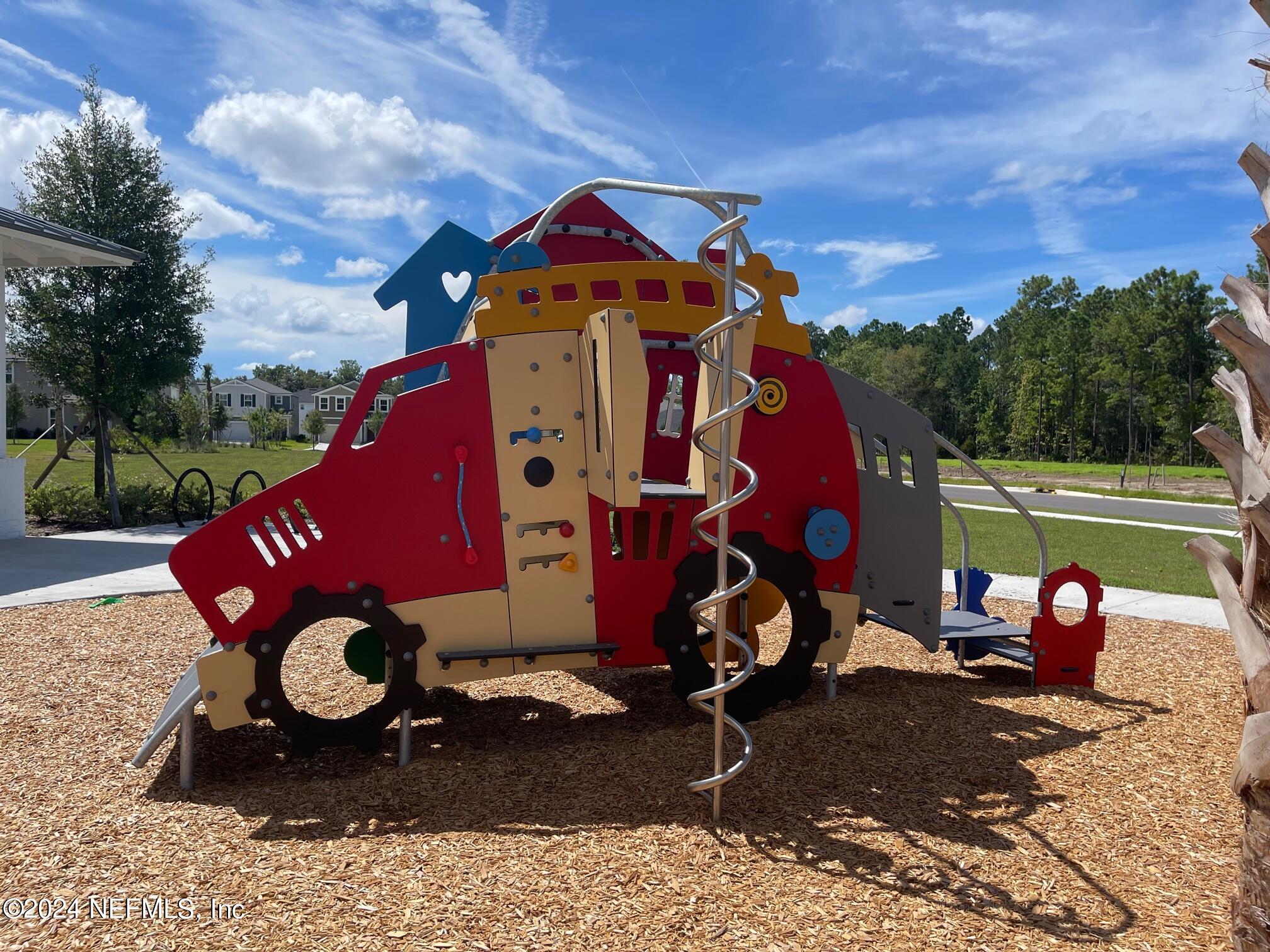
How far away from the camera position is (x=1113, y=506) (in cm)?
2311

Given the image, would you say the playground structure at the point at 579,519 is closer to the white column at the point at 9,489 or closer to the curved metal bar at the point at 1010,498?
the curved metal bar at the point at 1010,498

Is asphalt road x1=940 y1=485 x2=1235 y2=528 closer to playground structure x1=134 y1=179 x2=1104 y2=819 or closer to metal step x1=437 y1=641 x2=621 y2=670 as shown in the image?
playground structure x1=134 y1=179 x2=1104 y2=819

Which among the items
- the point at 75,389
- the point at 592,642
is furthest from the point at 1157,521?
the point at 75,389

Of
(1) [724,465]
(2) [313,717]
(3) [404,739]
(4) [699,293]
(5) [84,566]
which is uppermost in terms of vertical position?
(4) [699,293]

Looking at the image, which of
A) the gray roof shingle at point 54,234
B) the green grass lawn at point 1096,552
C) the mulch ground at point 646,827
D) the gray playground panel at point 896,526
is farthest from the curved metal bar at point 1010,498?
the gray roof shingle at point 54,234

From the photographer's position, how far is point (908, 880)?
3010 millimetres

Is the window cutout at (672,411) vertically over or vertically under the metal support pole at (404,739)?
over

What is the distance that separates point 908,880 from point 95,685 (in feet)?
17.2

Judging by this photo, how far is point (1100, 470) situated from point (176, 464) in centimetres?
4529

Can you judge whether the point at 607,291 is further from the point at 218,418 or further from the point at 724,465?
the point at 218,418

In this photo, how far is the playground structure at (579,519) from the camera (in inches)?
155

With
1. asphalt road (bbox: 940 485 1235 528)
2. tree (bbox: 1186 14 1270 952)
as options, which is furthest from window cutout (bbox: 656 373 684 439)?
asphalt road (bbox: 940 485 1235 528)

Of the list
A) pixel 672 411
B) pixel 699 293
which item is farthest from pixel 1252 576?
pixel 672 411

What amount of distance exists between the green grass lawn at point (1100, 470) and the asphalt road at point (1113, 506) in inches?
507
